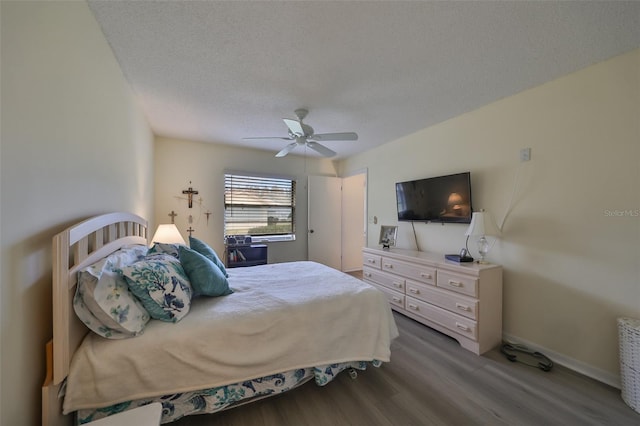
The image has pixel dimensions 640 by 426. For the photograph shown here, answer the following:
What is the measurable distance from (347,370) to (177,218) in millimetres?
3262

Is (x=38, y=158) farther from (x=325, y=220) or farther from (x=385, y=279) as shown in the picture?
(x=325, y=220)

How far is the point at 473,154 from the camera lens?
271 centimetres

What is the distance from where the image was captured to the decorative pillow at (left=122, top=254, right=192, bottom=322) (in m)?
1.29

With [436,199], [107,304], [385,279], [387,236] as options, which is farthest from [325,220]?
[107,304]

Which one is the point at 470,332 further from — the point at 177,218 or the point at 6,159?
the point at 177,218

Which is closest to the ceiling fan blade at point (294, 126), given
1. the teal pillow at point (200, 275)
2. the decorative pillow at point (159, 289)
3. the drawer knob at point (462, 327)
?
the teal pillow at point (200, 275)

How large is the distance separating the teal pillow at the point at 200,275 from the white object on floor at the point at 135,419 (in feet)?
2.54

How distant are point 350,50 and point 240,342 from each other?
2.06 metres

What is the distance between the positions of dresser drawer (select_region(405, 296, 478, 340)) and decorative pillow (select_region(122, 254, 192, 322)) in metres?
2.35

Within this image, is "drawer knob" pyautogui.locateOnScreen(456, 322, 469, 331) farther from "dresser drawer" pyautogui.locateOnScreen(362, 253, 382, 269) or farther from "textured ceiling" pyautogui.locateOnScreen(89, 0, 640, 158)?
"textured ceiling" pyautogui.locateOnScreen(89, 0, 640, 158)

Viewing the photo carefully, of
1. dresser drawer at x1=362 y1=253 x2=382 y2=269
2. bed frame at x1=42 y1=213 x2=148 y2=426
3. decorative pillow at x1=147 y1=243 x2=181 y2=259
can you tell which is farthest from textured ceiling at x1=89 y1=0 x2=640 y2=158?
dresser drawer at x1=362 y1=253 x2=382 y2=269

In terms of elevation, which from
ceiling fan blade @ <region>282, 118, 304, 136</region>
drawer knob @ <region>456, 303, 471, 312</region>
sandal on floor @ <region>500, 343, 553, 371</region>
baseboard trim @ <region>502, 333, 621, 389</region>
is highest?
ceiling fan blade @ <region>282, 118, 304, 136</region>

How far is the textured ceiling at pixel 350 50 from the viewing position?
1.38 m

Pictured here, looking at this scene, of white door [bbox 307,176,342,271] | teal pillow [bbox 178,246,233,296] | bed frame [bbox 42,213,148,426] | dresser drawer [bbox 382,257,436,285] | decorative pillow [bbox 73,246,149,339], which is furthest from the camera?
white door [bbox 307,176,342,271]
